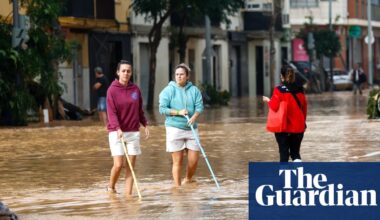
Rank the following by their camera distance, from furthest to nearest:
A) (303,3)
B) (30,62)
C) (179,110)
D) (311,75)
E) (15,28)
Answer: (303,3)
(311,75)
(30,62)
(15,28)
(179,110)

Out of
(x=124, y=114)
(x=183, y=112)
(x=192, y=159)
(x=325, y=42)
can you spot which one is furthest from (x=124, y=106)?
(x=325, y=42)

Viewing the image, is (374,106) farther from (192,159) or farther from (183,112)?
(183,112)

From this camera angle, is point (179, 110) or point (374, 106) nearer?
point (179, 110)

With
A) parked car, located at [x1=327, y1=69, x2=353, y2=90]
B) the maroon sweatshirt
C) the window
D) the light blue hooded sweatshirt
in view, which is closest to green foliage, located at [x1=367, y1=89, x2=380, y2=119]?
the light blue hooded sweatshirt

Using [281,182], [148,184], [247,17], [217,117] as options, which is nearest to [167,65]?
[247,17]

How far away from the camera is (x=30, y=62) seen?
33.0m

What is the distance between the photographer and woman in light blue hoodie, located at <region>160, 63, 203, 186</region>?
612 inches

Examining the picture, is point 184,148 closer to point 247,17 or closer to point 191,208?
point 191,208

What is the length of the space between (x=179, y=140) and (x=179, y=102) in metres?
0.49

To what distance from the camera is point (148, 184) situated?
16172 mm

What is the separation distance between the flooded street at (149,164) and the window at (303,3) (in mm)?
46117

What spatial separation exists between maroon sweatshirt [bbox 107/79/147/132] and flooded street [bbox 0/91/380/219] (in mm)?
883

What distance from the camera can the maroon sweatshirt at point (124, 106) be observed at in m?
14.7

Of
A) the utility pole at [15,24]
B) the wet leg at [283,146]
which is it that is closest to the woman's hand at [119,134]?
the wet leg at [283,146]
